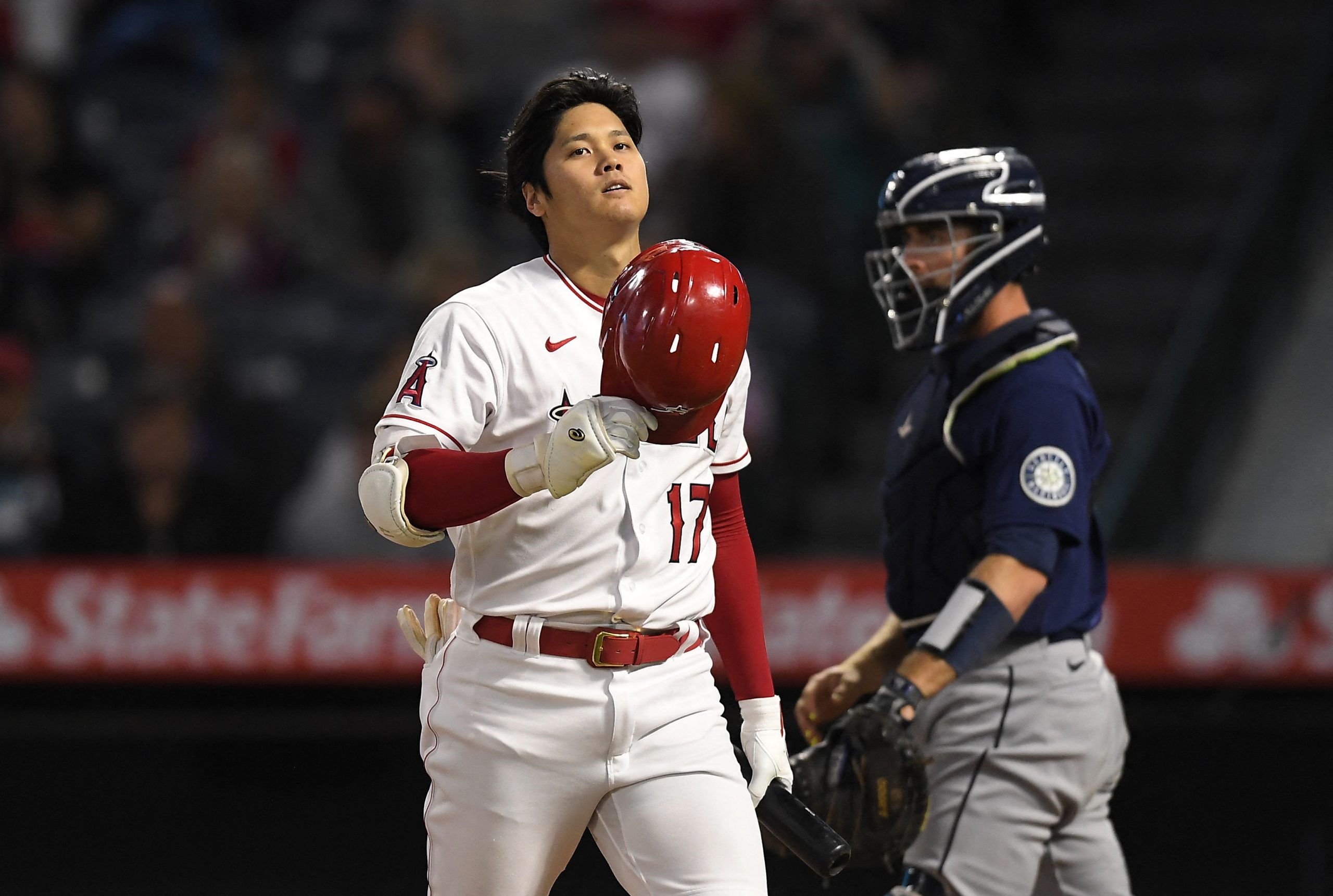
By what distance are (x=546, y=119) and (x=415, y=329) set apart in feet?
12.2

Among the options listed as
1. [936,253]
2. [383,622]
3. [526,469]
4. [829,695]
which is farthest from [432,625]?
[383,622]

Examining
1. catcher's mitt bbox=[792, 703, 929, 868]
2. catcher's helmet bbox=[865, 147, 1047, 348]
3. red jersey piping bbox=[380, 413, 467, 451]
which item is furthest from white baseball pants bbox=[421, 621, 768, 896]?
catcher's helmet bbox=[865, 147, 1047, 348]

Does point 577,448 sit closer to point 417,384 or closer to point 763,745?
point 417,384

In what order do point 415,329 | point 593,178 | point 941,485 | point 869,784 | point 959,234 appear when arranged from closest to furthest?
point 593,178 → point 869,784 → point 941,485 → point 959,234 → point 415,329

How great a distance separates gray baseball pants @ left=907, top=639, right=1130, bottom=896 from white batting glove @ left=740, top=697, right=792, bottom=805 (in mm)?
419

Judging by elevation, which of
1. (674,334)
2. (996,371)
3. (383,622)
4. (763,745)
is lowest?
(383,622)

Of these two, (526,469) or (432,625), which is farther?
(432,625)

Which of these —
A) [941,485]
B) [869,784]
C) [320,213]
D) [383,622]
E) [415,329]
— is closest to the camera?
[869,784]

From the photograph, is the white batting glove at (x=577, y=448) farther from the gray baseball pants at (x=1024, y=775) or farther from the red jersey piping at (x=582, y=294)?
the gray baseball pants at (x=1024, y=775)

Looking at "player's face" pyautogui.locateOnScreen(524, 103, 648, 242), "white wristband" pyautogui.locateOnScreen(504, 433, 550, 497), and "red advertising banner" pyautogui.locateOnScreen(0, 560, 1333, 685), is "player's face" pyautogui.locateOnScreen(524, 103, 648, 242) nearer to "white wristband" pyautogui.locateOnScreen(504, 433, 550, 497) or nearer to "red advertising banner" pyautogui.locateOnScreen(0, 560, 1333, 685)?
"white wristband" pyautogui.locateOnScreen(504, 433, 550, 497)

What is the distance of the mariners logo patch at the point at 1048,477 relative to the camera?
3074mm

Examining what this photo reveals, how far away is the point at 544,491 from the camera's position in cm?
254

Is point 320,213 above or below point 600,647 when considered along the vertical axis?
above

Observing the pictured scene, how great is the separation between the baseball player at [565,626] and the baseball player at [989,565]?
0.54 metres
